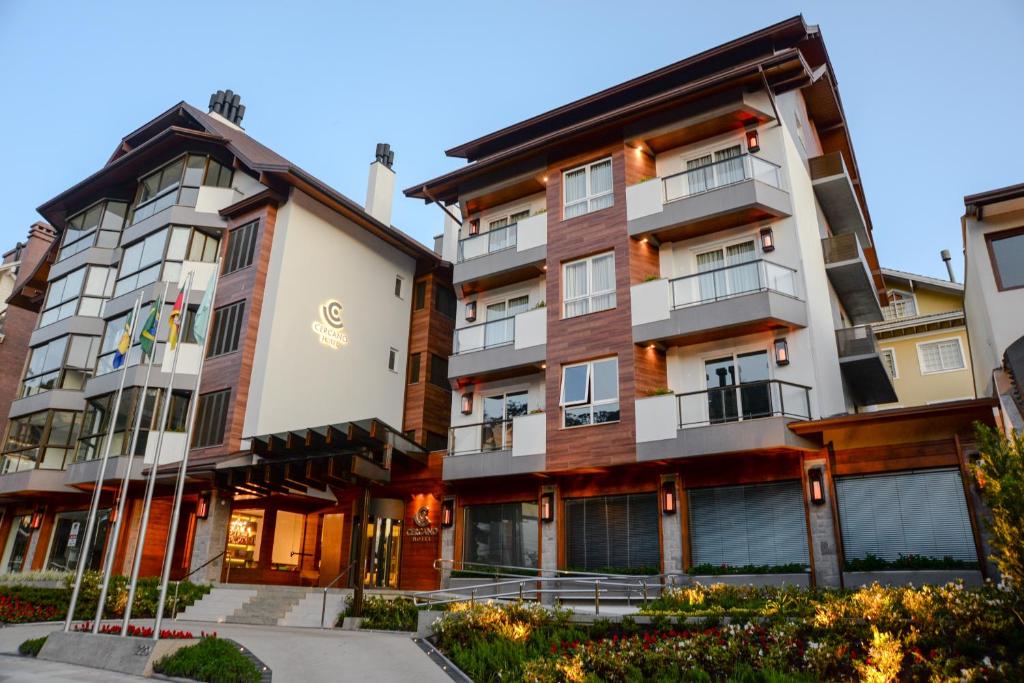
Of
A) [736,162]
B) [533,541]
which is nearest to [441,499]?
[533,541]

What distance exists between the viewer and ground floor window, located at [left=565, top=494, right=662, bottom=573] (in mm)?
19016

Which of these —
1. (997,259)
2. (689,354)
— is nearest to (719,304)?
(689,354)

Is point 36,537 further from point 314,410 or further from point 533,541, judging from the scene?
point 533,541

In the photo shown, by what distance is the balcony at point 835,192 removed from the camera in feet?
73.7

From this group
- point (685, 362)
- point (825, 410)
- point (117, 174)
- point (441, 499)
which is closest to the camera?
point (825, 410)

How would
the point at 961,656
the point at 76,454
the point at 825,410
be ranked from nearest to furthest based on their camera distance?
the point at 961,656
the point at 825,410
the point at 76,454

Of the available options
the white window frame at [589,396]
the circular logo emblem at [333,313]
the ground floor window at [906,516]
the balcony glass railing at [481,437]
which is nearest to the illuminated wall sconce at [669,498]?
the white window frame at [589,396]

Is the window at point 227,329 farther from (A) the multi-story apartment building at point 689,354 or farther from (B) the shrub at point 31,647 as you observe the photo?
(B) the shrub at point 31,647

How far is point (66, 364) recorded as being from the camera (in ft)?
98.3

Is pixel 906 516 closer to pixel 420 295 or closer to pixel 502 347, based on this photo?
pixel 502 347

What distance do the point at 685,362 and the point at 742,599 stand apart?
8053mm

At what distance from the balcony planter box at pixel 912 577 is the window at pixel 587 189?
12.0m

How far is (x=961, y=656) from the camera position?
351 inches

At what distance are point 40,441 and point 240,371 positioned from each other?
36.3 feet
